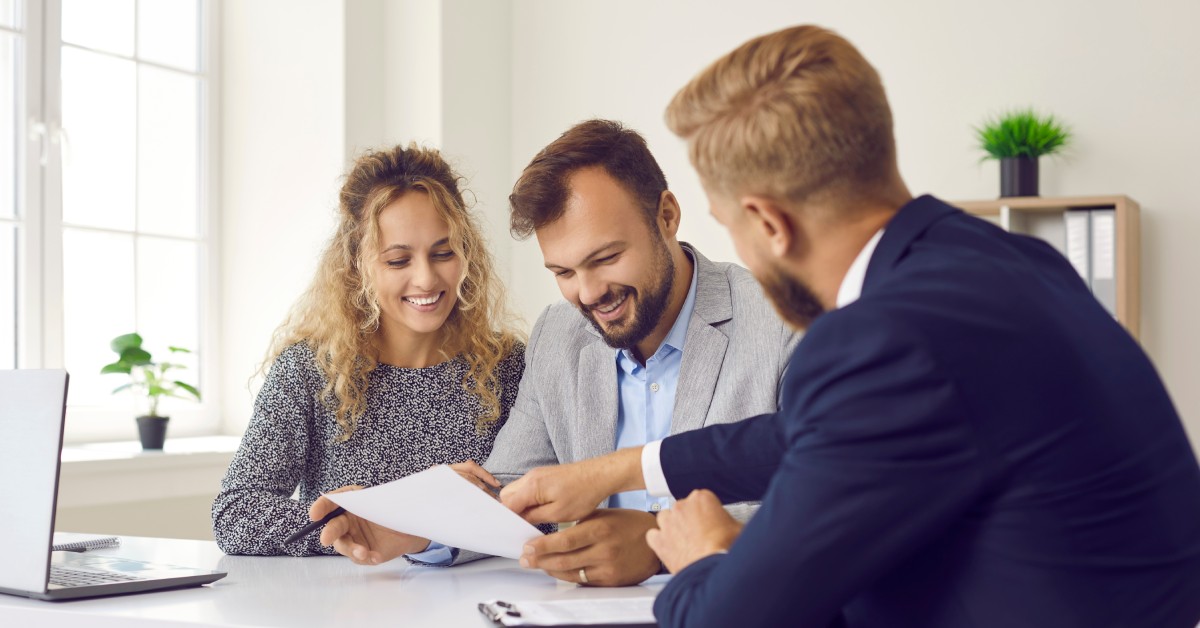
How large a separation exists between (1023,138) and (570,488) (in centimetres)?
252

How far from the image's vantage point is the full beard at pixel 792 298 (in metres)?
1.10

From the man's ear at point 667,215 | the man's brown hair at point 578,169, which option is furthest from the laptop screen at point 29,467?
the man's ear at point 667,215

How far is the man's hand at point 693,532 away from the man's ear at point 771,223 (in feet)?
0.97

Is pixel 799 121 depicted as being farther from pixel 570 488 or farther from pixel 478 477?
pixel 478 477

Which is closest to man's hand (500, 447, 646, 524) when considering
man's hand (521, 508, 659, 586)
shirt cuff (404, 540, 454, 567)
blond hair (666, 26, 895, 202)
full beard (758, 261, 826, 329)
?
man's hand (521, 508, 659, 586)

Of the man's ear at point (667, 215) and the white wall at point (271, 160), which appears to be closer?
the man's ear at point (667, 215)

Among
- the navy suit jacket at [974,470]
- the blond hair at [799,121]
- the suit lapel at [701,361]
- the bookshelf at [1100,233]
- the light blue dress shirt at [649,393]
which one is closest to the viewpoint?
the navy suit jacket at [974,470]

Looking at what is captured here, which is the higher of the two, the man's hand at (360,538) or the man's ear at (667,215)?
the man's ear at (667,215)

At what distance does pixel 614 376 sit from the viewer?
6.73 feet

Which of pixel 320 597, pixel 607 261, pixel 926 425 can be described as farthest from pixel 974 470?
pixel 607 261

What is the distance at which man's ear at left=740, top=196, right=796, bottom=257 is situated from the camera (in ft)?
3.48

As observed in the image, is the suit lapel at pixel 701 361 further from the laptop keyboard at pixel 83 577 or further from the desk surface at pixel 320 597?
the laptop keyboard at pixel 83 577

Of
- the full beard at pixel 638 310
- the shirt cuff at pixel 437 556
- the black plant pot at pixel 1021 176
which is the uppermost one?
the black plant pot at pixel 1021 176

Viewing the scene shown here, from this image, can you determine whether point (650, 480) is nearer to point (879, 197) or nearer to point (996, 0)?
point (879, 197)
